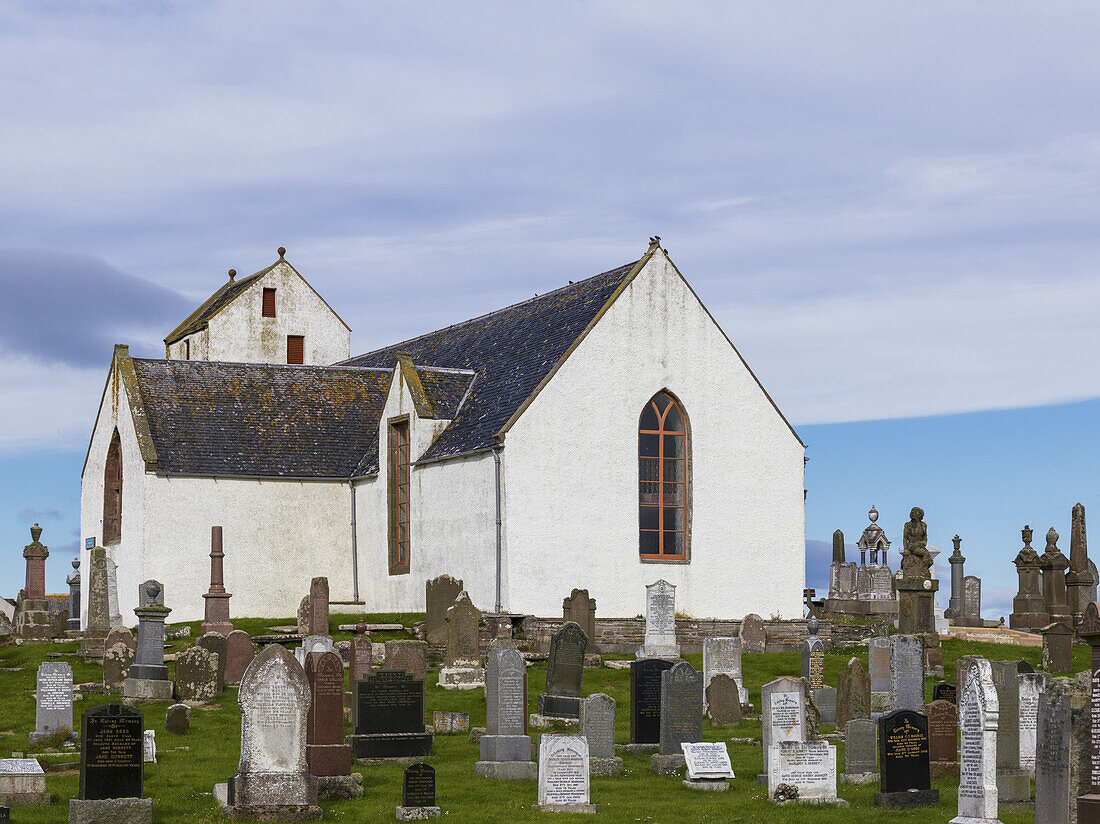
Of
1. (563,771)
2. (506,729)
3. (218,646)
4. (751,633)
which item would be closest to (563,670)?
(506,729)

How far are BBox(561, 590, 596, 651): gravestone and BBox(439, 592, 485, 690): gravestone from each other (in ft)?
13.2

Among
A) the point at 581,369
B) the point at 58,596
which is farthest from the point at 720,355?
the point at 58,596

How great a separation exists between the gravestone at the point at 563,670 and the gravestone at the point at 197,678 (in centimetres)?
587

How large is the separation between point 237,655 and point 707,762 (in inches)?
466

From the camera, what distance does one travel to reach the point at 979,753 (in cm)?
1440

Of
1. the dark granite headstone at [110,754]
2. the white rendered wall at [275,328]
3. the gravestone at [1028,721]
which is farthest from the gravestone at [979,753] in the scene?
the white rendered wall at [275,328]

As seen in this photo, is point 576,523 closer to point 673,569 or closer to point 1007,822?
point 673,569

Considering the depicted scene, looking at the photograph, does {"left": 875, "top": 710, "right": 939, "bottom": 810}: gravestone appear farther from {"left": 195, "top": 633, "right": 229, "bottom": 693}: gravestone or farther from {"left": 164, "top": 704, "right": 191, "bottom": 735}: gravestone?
{"left": 195, "top": 633, "right": 229, "bottom": 693}: gravestone

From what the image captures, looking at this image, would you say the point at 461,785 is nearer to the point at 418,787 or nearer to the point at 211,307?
the point at 418,787

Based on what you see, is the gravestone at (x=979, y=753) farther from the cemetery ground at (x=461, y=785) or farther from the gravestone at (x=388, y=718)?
the gravestone at (x=388, y=718)

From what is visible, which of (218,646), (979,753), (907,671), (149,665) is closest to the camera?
(979,753)

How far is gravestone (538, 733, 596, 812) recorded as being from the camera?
16.8 metres

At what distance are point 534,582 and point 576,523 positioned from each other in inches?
68.5

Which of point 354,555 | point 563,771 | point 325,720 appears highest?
point 354,555
